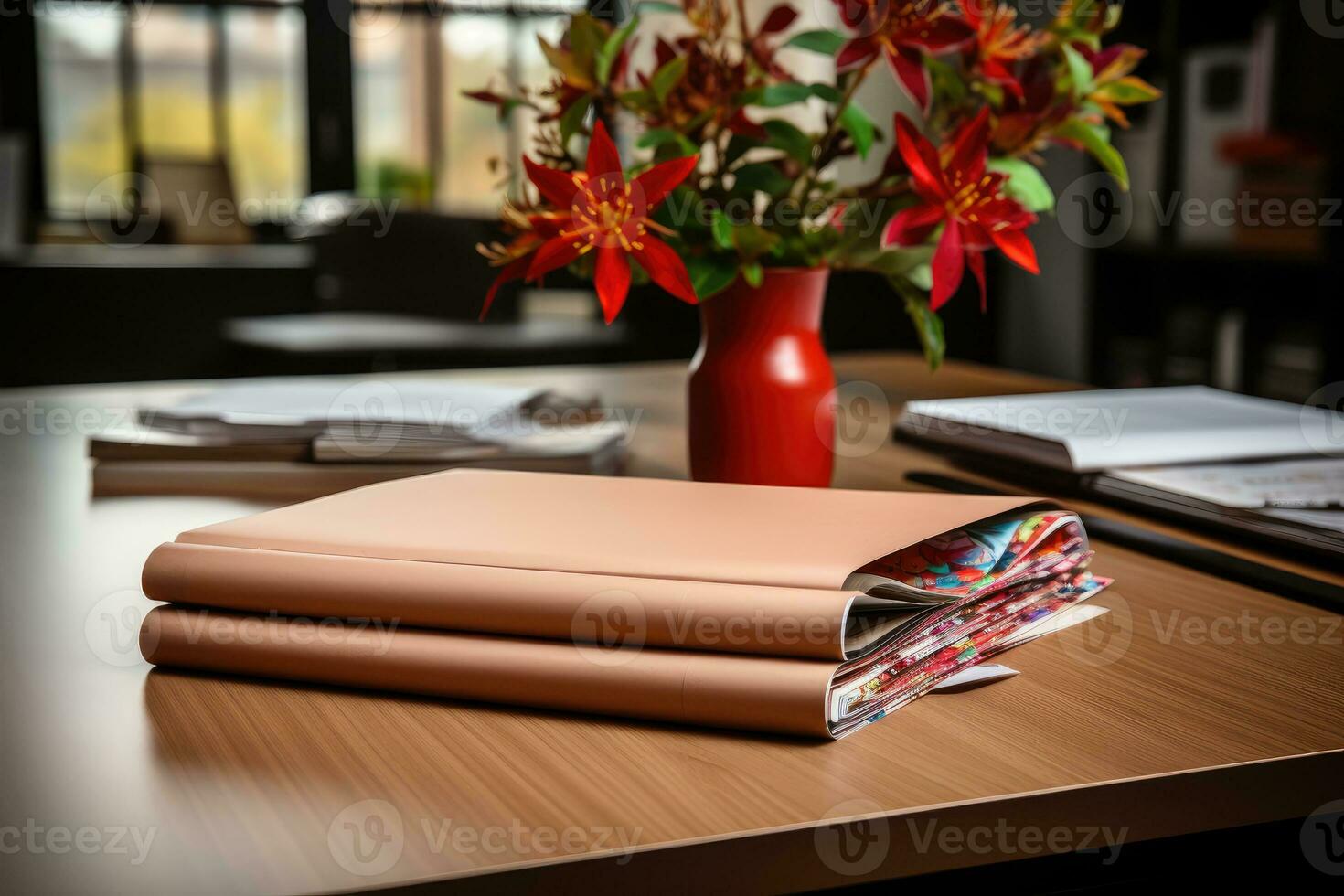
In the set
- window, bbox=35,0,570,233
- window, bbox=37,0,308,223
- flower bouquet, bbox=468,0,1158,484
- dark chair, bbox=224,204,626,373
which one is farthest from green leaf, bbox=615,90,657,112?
window, bbox=37,0,308,223

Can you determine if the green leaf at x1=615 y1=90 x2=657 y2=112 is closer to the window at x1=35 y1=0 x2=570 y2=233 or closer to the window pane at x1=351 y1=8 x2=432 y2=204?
the window at x1=35 y1=0 x2=570 y2=233

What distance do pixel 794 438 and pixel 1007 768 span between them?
398 millimetres

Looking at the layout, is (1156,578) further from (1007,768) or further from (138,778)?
(138,778)

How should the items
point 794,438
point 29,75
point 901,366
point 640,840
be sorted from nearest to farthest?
point 640,840 → point 794,438 → point 901,366 → point 29,75

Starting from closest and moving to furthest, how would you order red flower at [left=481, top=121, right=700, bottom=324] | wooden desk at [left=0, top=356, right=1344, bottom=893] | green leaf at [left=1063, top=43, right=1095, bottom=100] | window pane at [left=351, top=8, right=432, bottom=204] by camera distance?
1. wooden desk at [left=0, top=356, right=1344, bottom=893]
2. red flower at [left=481, top=121, right=700, bottom=324]
3. green leaf at [left=1063, top=43, right=1095, bottom=100]
4. window pane at [left=351, top=8, right=432, bottom=204]

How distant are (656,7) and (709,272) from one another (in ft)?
0.67

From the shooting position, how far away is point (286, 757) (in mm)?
446

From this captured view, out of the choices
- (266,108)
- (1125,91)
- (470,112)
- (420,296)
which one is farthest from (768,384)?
(470,112)

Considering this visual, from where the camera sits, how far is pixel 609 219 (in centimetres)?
68

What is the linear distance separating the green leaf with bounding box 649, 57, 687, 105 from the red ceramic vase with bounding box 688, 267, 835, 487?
0.13m

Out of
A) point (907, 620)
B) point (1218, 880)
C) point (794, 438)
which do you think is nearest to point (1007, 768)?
point (907, 620)

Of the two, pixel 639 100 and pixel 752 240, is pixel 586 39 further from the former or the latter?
pixel 752 240

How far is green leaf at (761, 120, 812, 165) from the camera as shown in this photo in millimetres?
777

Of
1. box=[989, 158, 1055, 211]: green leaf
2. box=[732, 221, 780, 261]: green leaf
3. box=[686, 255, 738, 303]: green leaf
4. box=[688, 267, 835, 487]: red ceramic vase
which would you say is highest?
box=[989, 158, 1055, 211]: green leaf
